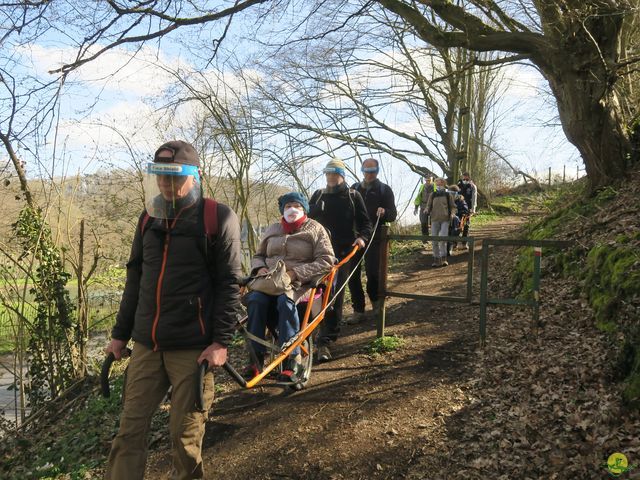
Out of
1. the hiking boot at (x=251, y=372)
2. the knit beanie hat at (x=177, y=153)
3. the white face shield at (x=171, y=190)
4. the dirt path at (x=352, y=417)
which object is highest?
the knit beanie hat at (x=177, y=153)

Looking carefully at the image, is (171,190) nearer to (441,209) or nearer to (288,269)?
(288,269)

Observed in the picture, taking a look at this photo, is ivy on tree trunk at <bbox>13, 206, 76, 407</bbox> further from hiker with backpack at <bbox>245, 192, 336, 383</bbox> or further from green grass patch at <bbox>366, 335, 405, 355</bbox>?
green grass patch at <bbox>366, 335, 405, 355</bbox>

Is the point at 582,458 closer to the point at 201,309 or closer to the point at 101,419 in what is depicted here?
Result: the point at 201,309

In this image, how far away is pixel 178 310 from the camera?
284cm

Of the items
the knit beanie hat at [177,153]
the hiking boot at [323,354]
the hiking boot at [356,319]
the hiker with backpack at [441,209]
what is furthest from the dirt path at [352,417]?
the hiker with backpack at [441,209]

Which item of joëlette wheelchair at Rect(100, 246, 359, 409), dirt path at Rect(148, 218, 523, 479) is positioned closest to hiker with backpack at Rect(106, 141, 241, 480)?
joëlette wheelchair at Rect(100, 246, 359, 409)

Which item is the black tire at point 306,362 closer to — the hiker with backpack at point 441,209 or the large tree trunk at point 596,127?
the large tree trunk at point 596,127

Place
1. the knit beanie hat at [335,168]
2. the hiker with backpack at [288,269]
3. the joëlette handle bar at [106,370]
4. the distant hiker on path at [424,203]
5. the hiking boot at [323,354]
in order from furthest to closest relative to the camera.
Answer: the distant hiker on path at [424,203]
the knit beanie hat at [335,168]
the hiking boot at [323,354]
the hiker with backpack at [288,269]
the joëlette handle bar at [106,370]

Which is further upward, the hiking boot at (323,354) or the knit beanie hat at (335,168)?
the knit beanie hat at (335,168)

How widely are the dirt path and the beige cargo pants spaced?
3.42 ft

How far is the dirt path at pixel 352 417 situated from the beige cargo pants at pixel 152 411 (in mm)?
1044

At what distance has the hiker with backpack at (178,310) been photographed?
284cm

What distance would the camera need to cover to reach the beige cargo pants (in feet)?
9.21

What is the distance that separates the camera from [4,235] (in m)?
7.40
